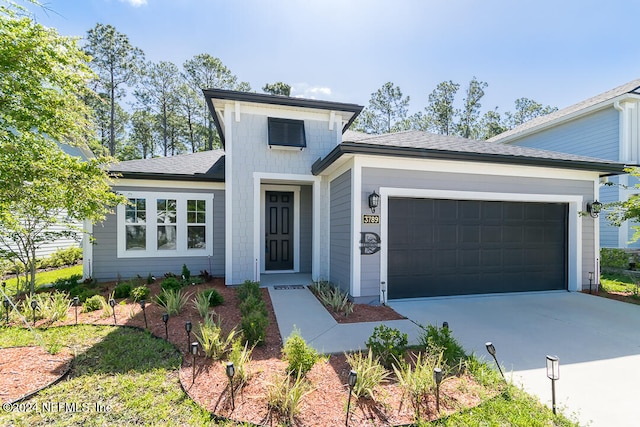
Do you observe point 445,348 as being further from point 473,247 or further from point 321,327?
Result: point 473,247

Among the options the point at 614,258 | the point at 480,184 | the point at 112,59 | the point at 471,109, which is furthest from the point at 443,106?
the point at 112,59

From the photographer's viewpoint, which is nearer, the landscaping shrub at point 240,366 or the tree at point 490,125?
the landscaping shrub at point 240,366

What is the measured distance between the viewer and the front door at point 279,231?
874 centimetres

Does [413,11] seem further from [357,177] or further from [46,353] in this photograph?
[46,353]

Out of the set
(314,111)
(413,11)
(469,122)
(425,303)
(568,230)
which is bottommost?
(425,303)

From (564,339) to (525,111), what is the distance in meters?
32.2

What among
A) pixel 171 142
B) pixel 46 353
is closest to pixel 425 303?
pixel 46 353

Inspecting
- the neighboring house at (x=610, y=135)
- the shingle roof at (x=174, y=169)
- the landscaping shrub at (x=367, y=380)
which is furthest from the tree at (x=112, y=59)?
the neighboring house at (x=610, y=135)

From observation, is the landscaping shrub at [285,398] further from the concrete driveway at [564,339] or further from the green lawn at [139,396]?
the concrete driveway at [564,339]

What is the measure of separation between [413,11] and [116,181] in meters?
8.95

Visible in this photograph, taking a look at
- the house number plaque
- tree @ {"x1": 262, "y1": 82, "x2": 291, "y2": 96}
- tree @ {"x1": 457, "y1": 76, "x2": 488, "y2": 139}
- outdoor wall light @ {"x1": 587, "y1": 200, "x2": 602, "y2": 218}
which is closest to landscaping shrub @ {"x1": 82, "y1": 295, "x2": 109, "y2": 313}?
the house number plaque

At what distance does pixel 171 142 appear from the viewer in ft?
80.5

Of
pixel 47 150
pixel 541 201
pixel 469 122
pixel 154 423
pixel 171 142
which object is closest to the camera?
pixel 154 423

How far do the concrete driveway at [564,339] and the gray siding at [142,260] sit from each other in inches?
211
